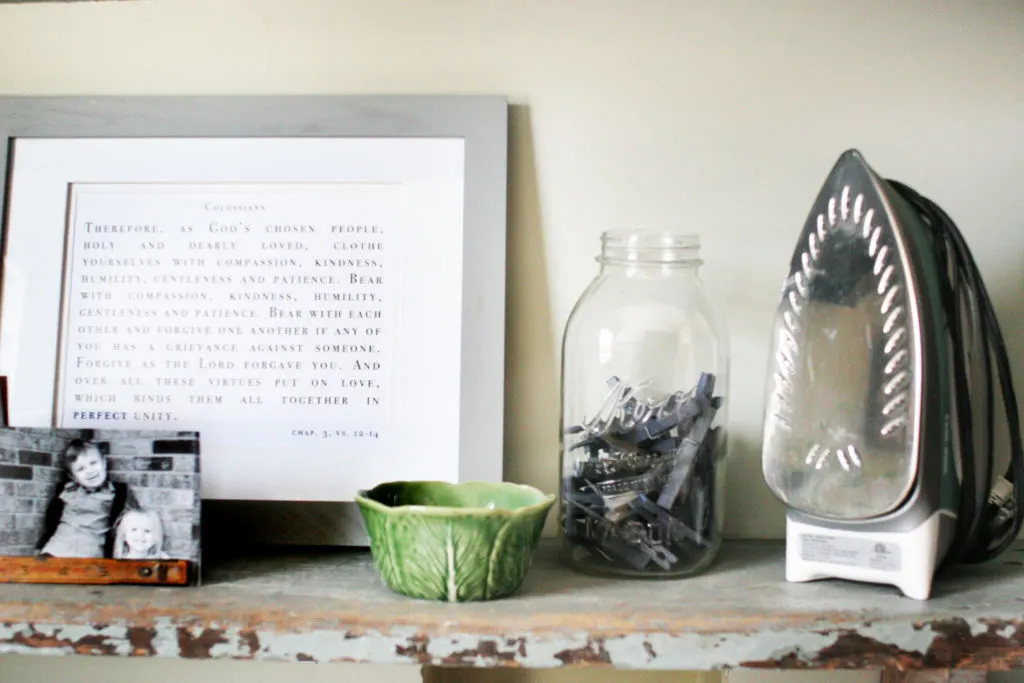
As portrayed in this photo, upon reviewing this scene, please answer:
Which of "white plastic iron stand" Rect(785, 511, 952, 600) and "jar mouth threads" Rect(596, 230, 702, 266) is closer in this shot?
"white plastic iron stand" Rect(785, 511, 952, 600)

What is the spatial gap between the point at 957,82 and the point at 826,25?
14 centimetres

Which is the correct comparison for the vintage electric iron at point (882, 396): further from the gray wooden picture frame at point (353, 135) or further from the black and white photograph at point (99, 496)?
the black and white photograph at point (99, 496)

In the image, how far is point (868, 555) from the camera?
0.68m

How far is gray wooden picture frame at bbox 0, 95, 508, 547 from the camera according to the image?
2.71 ft

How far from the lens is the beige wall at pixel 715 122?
864mm

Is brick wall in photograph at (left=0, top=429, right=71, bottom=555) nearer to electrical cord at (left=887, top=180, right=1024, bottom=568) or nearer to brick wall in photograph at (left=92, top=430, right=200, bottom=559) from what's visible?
brick wall in photograph at (left=92, top=430, right=200, bottom=559)

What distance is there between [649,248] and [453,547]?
32cm

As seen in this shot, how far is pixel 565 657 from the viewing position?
24.1 inches

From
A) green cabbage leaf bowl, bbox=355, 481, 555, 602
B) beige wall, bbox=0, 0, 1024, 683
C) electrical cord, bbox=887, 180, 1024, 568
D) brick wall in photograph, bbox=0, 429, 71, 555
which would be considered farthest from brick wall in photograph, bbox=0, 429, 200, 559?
electrical cord, bbox=887, 180, 1024, 568

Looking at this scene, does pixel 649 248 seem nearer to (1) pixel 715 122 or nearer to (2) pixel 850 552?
(1) pixel 715 122

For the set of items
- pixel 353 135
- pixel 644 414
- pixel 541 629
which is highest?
pixel 353 135

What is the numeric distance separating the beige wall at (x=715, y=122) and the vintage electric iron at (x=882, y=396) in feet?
0.50

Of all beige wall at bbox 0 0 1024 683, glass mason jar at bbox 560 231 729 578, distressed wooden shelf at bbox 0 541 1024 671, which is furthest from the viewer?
beige wall at bbox 0 0 1024 683

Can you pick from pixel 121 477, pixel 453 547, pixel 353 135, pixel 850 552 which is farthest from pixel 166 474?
pixel 850 552
